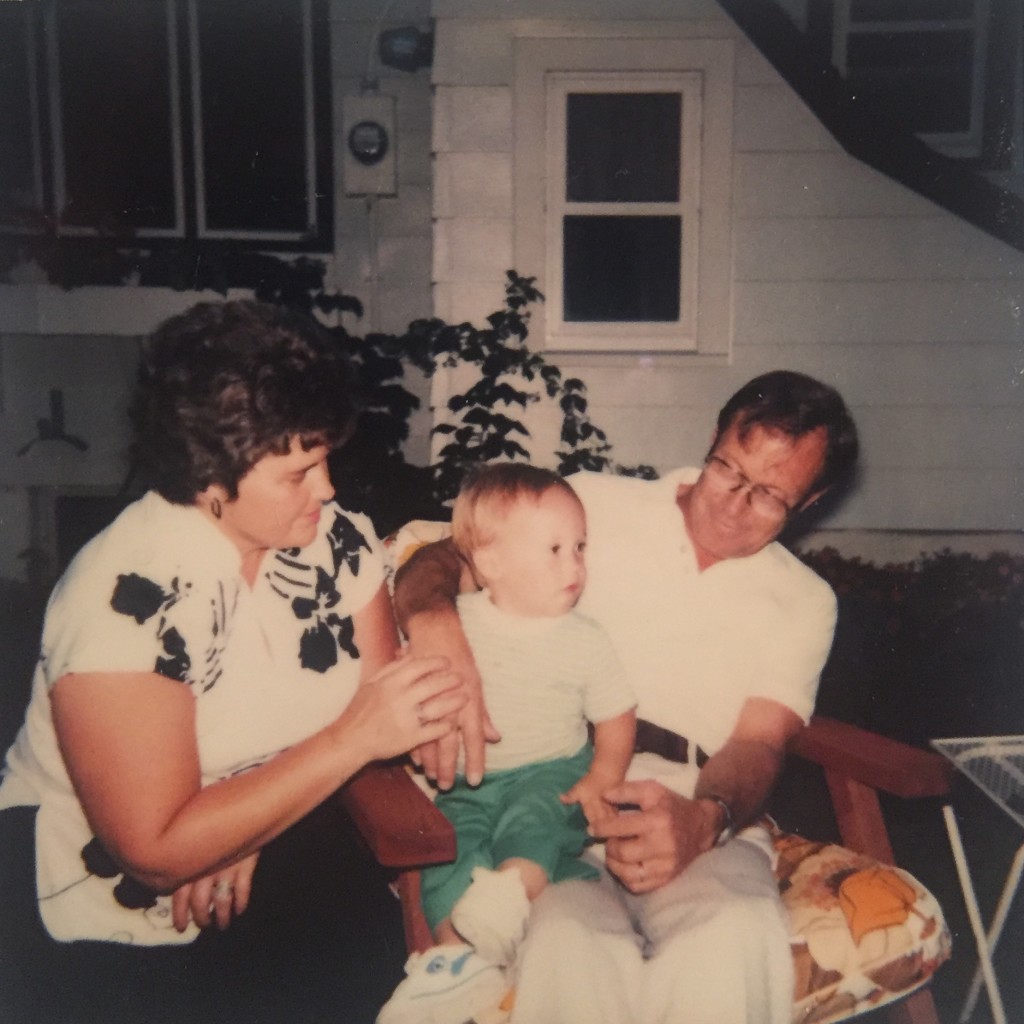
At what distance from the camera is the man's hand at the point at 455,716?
1701mm

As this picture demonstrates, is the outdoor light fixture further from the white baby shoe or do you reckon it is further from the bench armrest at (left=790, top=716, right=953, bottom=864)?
the white baby shoe

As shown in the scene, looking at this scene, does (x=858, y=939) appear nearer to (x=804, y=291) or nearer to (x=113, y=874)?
(x=113, y=874)

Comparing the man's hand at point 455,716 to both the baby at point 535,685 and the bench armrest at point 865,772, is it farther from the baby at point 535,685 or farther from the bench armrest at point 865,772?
the bench armrest at point 865,772

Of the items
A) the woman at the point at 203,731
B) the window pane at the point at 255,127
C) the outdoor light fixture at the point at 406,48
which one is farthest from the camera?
the window pane at the point at 255,127

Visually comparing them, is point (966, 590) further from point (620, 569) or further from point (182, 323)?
point (182, 323)

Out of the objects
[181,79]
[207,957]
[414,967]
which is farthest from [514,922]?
[181,79]

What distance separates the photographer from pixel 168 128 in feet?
15.7

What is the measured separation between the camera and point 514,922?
154 cm

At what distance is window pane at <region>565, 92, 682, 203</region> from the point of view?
4.32 metres

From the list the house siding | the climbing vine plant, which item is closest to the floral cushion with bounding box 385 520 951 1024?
the climbing vine plant

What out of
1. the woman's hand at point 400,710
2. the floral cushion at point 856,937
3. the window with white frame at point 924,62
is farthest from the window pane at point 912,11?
the woman's hand at point 400,710

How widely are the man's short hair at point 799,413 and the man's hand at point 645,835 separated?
32.1 inches

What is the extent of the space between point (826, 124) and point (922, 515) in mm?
1974

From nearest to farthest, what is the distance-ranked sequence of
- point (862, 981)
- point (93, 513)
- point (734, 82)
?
point (862, 981) < point (734, 82) < point (93, 513)
